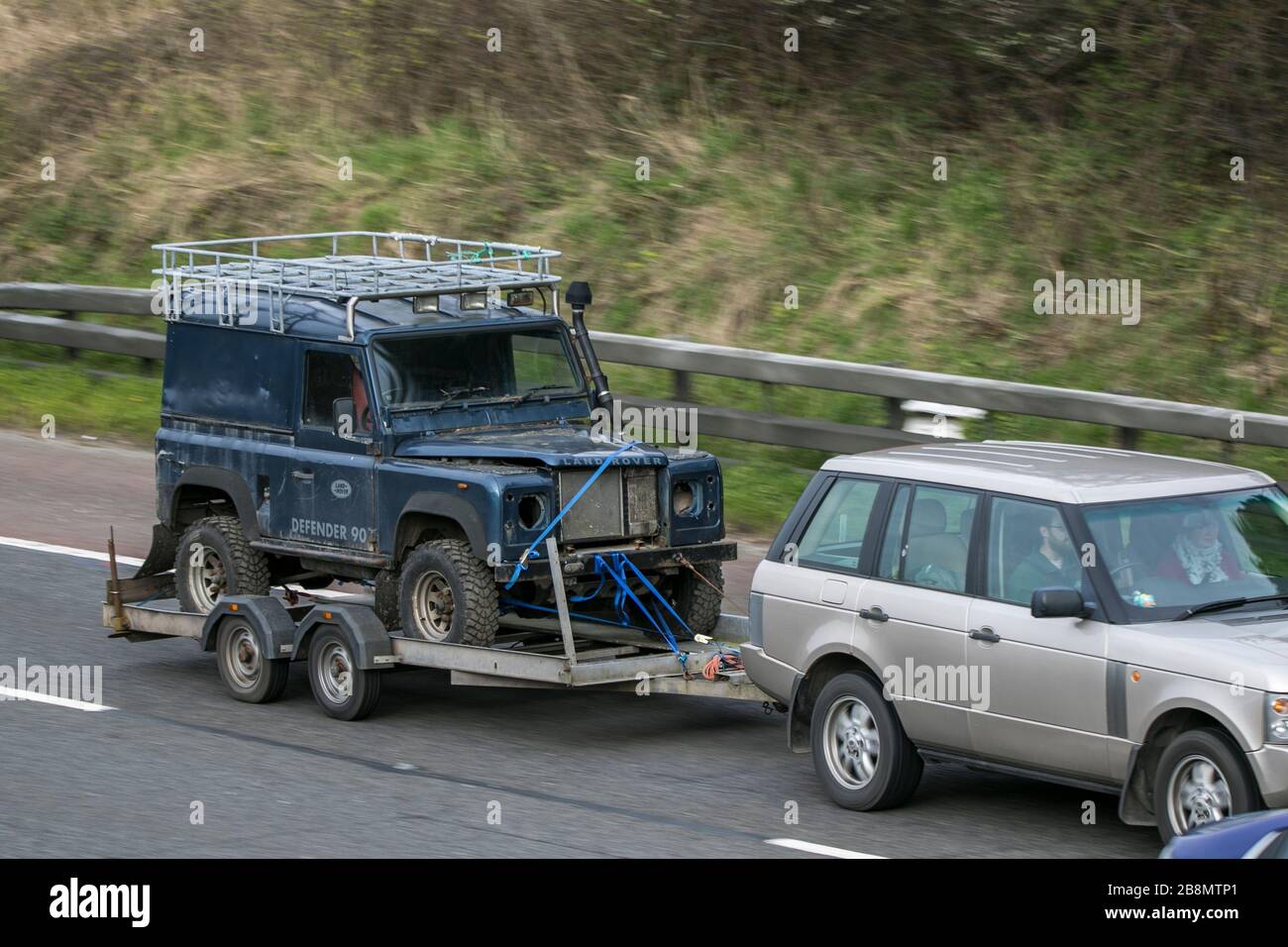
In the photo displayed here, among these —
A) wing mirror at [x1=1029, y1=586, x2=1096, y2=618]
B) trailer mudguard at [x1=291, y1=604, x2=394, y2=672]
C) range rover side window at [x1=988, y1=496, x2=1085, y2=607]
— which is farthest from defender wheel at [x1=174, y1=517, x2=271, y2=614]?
wing mirror at [x1=1029, y1=586, x2=1096, y2=618]

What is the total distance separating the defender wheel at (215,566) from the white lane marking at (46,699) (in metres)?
0.96

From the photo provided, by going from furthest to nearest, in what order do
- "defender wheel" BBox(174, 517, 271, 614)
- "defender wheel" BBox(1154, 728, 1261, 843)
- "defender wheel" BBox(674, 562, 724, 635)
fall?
1. "defender wheel" BBox(174, 517, 271, 614)
2. "defender wheel" BBox(674, 562, 724, 635)
3. "defender wheel" BBox(1154, 728, 1261, 843)

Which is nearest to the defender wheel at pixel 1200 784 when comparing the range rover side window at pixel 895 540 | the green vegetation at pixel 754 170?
the range rover side window at pixel 895 540

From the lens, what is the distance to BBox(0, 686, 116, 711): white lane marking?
452 inches

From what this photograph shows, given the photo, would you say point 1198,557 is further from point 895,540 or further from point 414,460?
point 414,460

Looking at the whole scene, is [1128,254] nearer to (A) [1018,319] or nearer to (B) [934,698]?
(A) [1018,319]

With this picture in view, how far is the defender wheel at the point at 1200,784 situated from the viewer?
301 inches

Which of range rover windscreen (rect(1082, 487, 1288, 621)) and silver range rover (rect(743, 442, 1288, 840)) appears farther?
range rover windscreen (rect(1082, 487, 1288, 621))

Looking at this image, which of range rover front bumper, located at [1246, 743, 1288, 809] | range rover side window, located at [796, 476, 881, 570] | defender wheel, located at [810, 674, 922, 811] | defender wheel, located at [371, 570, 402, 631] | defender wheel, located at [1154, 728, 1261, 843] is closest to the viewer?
range rover front bumper, located at [1246, 743, 1288, 809]

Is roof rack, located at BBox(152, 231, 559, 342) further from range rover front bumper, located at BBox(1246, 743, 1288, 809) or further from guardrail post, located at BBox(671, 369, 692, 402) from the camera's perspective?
range rover front bumper, located at BBox(1246, 743, 1288, 809)

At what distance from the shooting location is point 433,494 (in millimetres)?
10766

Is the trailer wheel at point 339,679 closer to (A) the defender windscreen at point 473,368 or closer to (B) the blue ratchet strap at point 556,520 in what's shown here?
(B) the blue ratchet strap at point 556,520

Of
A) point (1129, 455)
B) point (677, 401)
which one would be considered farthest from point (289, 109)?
point (1129, 455)

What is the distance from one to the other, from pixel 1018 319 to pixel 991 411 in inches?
102
